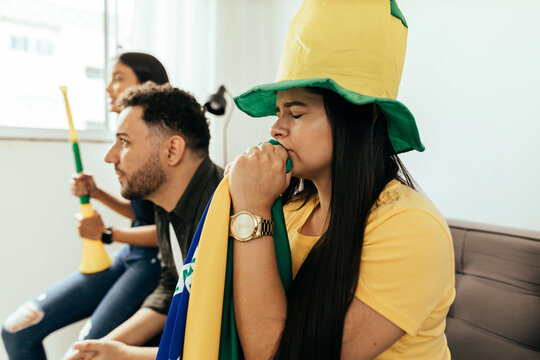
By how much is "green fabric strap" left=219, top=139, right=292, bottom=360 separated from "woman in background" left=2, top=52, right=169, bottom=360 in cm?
73

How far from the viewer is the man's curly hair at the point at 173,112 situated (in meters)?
1.15

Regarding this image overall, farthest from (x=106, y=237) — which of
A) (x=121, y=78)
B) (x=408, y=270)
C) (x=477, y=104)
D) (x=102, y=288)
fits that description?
(x=477, y=104)

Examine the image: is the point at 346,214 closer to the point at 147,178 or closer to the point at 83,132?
the point at 147,178

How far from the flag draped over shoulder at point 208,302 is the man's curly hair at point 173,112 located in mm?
534

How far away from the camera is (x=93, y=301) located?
4.48 ft

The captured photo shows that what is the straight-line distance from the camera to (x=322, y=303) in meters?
0.61

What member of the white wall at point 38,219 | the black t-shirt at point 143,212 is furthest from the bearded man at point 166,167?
the white wall at point 38,219

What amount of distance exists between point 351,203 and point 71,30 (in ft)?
6.09

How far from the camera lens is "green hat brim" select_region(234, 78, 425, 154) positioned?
639mm

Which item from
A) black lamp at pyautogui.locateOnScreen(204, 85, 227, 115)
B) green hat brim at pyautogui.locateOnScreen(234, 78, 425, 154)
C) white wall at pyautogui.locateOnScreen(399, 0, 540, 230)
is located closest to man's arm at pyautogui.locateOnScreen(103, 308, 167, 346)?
green hat brim at pyautogui.locateOnScreen(234, 78, 425, 154)

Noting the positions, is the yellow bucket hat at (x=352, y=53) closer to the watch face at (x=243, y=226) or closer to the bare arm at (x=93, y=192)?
the watch face at (x=243, y=226)

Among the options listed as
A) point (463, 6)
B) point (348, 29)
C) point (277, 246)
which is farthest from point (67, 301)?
point (463, 6)

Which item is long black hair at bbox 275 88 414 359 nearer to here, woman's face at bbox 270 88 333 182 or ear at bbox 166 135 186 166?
woman's face at bbox 270 88 333 182

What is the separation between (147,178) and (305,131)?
603 mm
